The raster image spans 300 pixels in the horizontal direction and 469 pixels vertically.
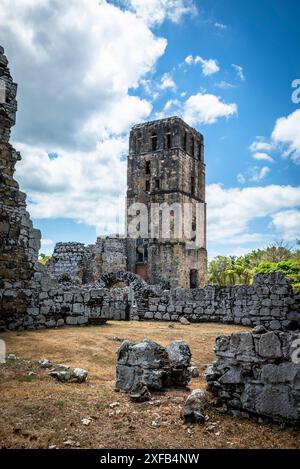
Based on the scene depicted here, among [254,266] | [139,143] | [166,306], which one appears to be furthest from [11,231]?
[254,266]

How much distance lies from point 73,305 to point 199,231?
3177cm

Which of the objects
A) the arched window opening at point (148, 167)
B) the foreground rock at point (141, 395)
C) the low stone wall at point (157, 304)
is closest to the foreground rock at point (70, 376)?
the foreground rock at point (141, 395)

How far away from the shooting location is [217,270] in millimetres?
50688

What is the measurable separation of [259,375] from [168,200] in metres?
34.9

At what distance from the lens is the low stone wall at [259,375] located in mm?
3572

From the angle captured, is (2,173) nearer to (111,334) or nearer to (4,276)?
(4,276)

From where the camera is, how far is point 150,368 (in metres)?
4.71

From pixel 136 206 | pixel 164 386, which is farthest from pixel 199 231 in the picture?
pixel 164 386

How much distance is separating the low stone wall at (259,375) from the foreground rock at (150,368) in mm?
660

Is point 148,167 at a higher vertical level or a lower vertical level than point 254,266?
higher

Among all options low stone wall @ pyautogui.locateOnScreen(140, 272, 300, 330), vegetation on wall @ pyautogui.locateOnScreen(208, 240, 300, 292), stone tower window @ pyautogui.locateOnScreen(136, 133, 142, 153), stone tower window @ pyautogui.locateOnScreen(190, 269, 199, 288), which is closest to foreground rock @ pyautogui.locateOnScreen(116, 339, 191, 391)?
low stone wall @ pyautogui.locateOnScreen(140, 272, 300, 330)

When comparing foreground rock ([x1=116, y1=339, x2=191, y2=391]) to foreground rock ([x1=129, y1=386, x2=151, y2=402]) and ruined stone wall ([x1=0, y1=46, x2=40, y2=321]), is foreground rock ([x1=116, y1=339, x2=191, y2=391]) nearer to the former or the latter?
foreground rock ([x1=129, y1=386, x2=151, y2=402])

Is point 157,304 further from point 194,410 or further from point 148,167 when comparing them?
point 148,167

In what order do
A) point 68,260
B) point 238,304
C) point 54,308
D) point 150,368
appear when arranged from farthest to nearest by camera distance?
1. point 68,260
2. point 238,304
3. point 54,308
4. point 150,368
